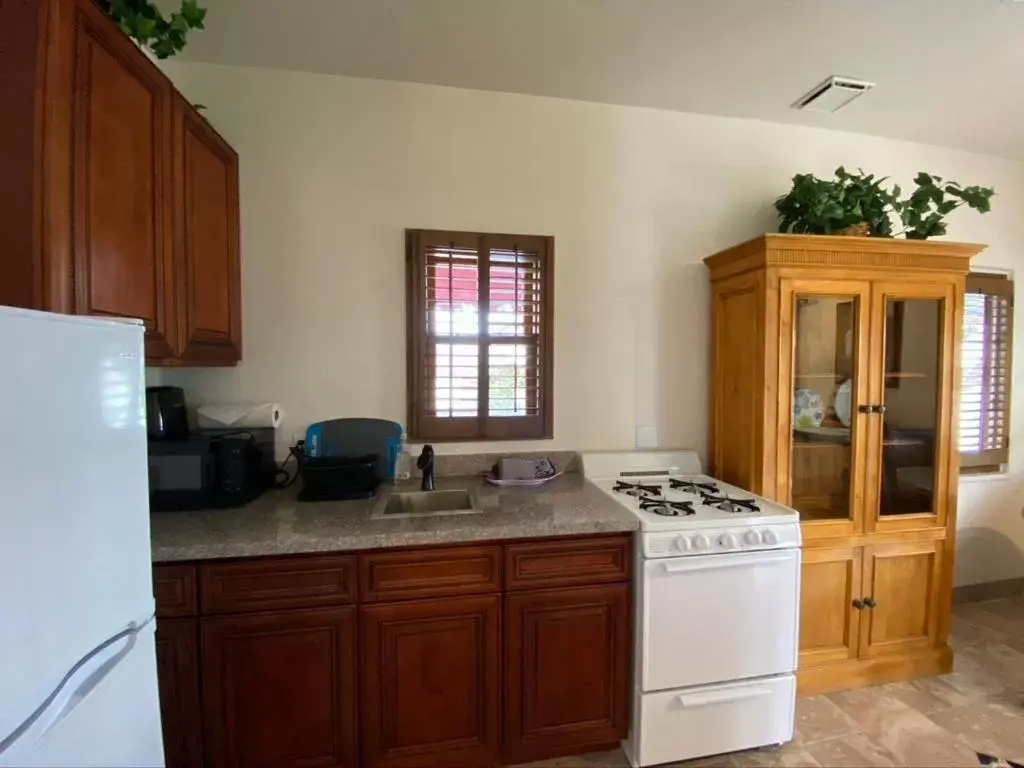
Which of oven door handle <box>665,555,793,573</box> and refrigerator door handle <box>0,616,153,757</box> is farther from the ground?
refrigerator door handle <box>0,616,153,757</box>

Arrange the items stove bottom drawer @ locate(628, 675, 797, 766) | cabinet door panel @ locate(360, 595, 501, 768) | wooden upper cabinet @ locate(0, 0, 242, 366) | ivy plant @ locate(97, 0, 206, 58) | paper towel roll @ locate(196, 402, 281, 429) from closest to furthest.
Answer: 1. wooden upper cabinet @ locate(0, 0, 242, 366)
2. ivy plant @ locate(97, 0, 206, 58)
3. cabinet door panel @ locate(360, 595, 501, 768)
4. stove bottom drawer @ locate(628, 675, 797, 766)
5. paper towel roll @ locate(196, 402, 281, 429)

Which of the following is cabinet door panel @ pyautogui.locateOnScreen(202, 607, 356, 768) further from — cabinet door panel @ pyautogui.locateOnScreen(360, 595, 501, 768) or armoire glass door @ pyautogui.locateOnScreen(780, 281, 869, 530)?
armoire glass door @ pyautogui.locateOnScreen(780, 281, 869, 530)

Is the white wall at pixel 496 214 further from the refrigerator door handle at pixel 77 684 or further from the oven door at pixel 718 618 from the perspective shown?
the refrigerator door handle at pixel 77 684

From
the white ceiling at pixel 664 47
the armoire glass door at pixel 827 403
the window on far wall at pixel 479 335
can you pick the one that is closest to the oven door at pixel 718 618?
the armoire glass door at pixel 827 403

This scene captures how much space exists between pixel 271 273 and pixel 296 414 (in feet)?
2.05

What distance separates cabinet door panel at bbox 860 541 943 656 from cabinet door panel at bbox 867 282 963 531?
13 centimetres

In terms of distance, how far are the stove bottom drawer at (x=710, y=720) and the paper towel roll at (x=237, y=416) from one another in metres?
1.78

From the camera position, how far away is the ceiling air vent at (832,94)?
6.86 ft

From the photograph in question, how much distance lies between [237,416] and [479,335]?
42.0 inches

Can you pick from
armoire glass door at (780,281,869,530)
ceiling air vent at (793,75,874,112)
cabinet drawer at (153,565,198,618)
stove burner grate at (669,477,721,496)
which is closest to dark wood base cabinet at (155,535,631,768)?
cabinet drawer at (153,565,198,618)

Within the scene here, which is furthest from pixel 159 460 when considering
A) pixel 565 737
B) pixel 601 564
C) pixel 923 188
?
pixel 923 188

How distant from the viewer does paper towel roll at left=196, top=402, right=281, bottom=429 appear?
1.95 metres

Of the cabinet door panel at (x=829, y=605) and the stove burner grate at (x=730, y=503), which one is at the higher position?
the stove burner grate at (x=730, y=503)

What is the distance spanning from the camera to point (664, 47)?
1.89 metres
